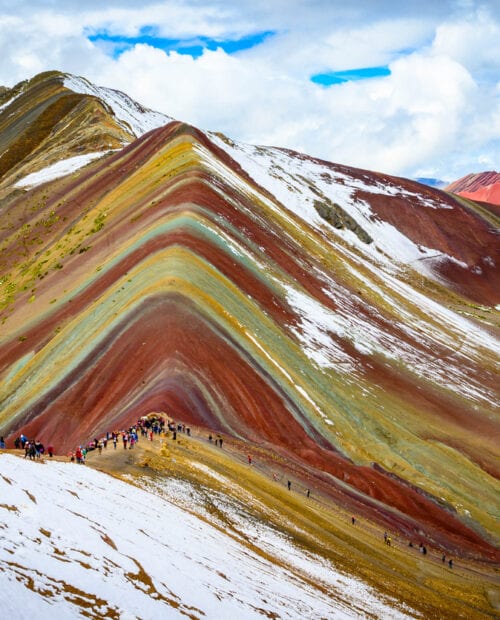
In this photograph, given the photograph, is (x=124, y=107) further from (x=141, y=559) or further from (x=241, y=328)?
(x=141, y=559)

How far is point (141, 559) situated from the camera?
20.9 meters

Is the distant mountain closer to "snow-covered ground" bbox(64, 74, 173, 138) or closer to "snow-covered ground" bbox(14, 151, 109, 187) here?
"snow-covered ground" bbox(14, 151, 109, 187)

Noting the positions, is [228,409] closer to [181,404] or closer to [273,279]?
[181,404]

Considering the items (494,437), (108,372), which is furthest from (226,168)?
(108,372)

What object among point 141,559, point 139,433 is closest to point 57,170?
point 139,433

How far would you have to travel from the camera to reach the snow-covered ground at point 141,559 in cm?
1706

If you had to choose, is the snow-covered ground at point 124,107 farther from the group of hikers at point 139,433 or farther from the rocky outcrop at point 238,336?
the group of hikers at point 139,433

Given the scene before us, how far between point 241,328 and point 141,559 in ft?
120

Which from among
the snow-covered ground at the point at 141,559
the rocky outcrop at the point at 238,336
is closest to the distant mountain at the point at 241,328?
the rocky outcrop at the point at 238,336

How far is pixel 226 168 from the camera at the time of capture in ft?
347

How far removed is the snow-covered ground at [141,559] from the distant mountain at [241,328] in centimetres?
1238

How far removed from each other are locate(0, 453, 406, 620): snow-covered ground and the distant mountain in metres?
12.4

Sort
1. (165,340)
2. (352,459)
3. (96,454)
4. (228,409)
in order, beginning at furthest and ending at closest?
(352,459) < (165,340) < (228,409) < (96,454)

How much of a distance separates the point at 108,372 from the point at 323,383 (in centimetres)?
1928
